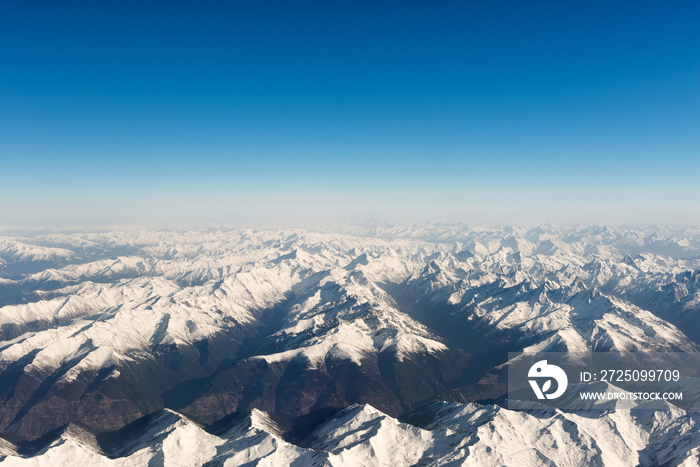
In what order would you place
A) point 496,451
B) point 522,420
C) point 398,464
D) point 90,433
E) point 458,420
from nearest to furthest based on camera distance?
A: point 496,451
point 398,464
point 522,420
point 458,420
point 90,433

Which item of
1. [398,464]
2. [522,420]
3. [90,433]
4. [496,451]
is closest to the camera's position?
[496,451]

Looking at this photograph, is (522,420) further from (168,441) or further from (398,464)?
(168,441)

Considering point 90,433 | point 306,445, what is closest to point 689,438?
point 306,445

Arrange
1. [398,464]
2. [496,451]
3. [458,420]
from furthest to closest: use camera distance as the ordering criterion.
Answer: [458,420], [398,464], [496,451]

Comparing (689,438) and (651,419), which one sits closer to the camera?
(689,438)

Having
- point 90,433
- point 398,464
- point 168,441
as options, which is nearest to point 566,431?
point 398,464

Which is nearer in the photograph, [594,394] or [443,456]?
[443,456]

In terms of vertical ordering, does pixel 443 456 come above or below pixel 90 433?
above

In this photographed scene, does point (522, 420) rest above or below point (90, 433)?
above

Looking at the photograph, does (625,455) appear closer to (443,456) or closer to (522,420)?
(522,420)
